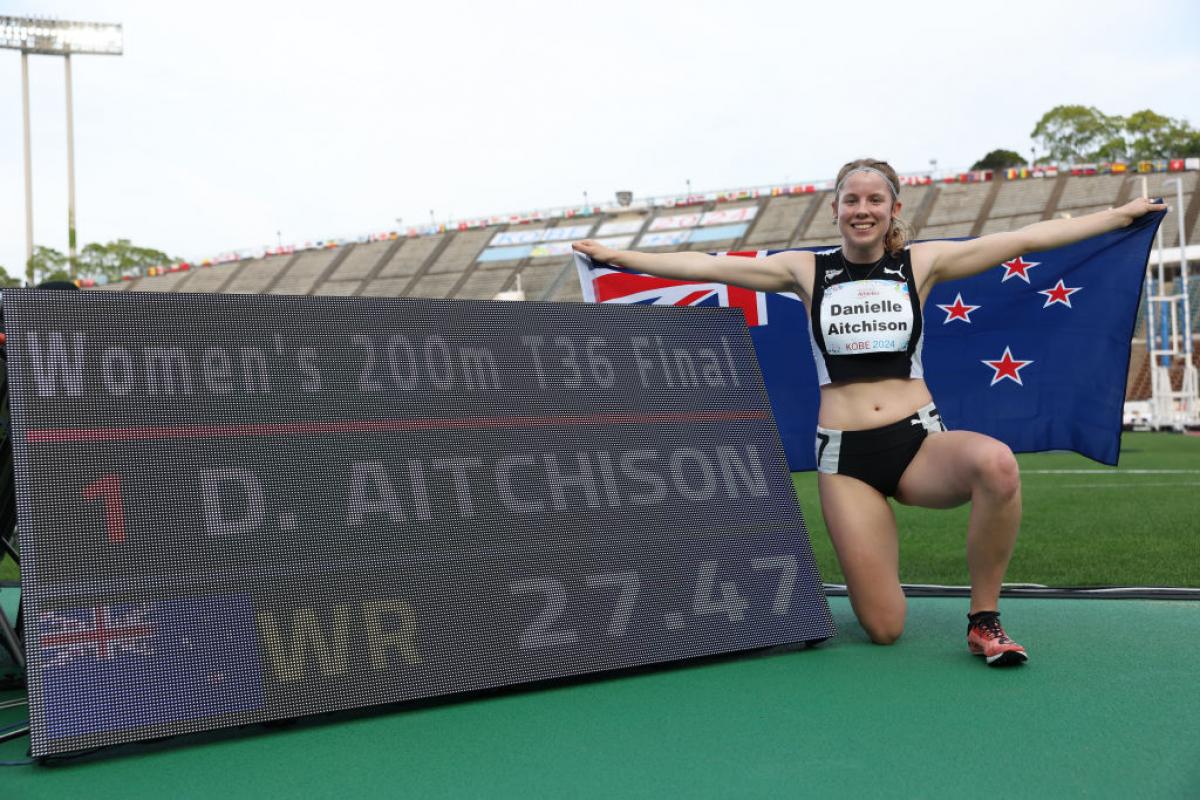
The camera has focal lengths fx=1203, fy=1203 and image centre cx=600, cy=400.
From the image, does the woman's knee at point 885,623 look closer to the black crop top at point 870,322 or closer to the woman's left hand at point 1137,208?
the black crop top at point 870,322

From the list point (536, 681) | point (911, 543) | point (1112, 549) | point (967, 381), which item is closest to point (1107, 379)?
point (967, 381)

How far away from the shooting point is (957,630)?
4543 millimetres

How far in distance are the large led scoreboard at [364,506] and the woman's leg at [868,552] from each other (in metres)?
0.14

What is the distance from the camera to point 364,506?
3572 mm

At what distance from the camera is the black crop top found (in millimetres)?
4344

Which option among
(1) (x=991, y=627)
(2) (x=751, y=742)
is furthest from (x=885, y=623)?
(2) (x=751, y=742)

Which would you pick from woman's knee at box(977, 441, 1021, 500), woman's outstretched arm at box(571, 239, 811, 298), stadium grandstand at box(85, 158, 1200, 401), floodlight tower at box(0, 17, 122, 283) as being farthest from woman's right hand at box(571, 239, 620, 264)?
stadium grandstand at box(85, 158, 1200, 401)

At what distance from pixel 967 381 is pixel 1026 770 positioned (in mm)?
4202

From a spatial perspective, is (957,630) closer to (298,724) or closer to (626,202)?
(298,724)

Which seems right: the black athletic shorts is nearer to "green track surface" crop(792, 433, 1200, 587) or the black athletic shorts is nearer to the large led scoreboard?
the large led scoreboard

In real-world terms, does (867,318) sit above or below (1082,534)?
above

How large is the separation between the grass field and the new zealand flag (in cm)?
67

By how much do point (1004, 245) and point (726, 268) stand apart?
104 cm

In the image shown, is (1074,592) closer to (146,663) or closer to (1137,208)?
(1137,208)
